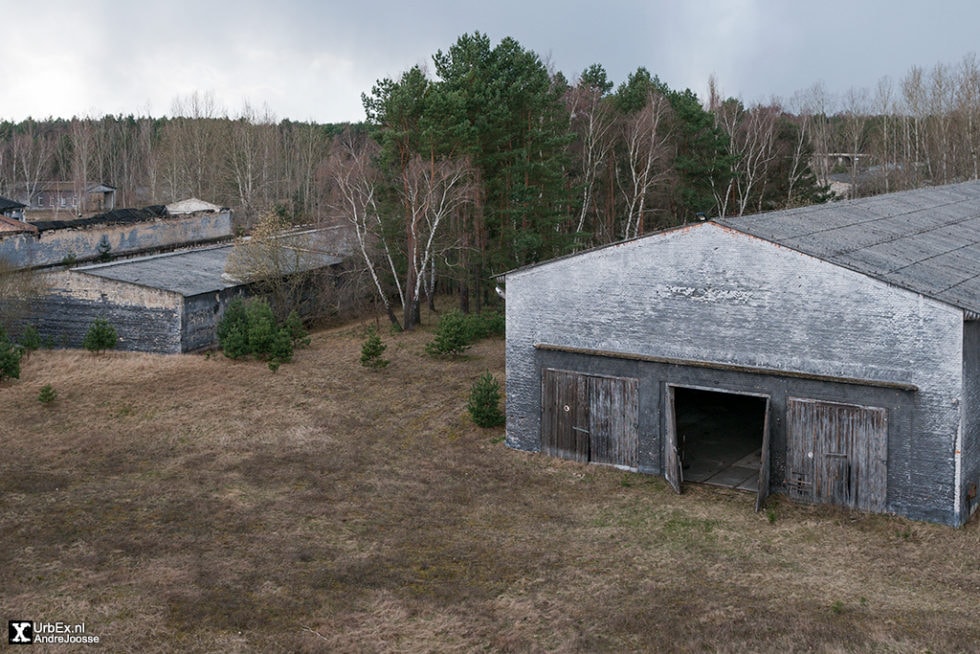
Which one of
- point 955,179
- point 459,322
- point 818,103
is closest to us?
point 459,322

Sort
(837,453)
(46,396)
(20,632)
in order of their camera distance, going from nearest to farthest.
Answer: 1. (20,632)
2. (837,453)
3. (46,396)

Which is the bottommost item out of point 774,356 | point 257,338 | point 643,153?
point 257,338

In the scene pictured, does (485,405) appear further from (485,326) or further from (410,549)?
(485,326)

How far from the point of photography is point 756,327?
17.5 meters

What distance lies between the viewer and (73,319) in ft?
102

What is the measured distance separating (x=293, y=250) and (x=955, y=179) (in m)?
38.7

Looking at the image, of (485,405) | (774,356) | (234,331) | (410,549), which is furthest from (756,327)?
(234,331)

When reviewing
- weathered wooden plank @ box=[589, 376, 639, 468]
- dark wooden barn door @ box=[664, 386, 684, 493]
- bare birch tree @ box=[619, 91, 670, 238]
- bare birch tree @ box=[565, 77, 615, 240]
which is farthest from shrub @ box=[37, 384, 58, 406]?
bare birch tree @ box=[619, 91, 670, 238]

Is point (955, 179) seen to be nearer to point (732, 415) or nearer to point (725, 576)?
point (732, 415)

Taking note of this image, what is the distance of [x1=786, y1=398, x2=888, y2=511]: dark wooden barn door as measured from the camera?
16.5 m

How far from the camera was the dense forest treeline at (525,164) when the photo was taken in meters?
33.7

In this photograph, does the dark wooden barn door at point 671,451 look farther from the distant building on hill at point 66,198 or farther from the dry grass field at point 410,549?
the distant building on hill at point 66,198

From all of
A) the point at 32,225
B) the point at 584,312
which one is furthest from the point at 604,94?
the point at 584,312

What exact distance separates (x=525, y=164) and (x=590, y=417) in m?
17.3
